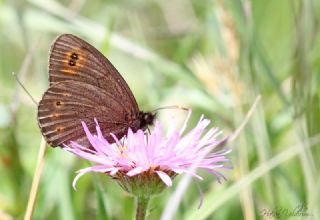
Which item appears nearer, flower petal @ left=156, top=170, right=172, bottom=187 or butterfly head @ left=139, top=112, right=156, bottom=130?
flower petal @ left=156, top=170, right=172, bottom=187

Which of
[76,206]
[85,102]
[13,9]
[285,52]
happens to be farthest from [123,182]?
[285,52]

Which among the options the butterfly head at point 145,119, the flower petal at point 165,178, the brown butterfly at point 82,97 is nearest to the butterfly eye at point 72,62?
the brown butterfly at point 82,97

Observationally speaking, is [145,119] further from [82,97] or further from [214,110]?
[214,110]

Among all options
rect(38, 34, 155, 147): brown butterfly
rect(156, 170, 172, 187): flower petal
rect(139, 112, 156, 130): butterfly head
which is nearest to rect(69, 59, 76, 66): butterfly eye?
rect(38, 34, 155, 147): brown butterfly

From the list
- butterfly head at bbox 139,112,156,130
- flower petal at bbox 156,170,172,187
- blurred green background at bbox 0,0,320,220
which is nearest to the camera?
flower petal at bbox 156,170,172,187

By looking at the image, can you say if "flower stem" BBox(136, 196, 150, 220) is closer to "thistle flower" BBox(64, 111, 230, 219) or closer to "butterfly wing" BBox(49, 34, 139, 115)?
"thistle flower" BBox(64, 111, 230, 219)

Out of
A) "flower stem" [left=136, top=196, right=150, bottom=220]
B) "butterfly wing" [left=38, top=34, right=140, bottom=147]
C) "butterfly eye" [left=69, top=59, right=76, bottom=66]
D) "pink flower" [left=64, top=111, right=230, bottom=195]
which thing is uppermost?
"butterfly eye" [left=69, top=59, right=76, bottom=66]
